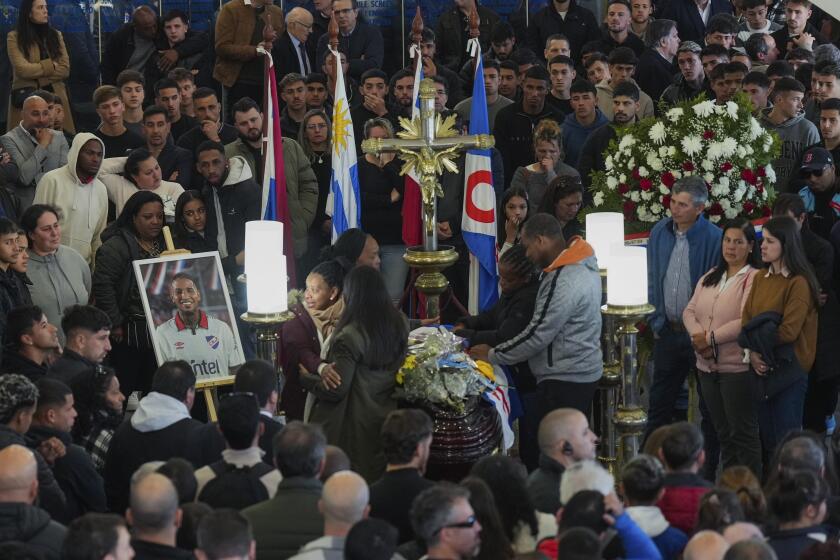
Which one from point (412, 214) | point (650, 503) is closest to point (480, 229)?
point (412, 214)

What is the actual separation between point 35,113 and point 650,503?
735 centimetres

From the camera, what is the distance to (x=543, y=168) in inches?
499

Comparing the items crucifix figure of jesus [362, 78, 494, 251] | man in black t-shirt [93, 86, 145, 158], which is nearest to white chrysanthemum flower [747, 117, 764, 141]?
crucifix figure of jesus [362, 78, 494, 251]

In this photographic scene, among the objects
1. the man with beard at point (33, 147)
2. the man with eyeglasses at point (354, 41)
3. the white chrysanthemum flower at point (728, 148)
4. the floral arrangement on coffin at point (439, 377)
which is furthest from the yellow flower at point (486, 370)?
the man with eyeglasses at point (354, 41)

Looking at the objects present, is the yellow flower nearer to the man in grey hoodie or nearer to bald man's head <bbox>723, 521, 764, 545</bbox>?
the man in grey hoodie

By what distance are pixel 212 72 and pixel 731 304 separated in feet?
22.9

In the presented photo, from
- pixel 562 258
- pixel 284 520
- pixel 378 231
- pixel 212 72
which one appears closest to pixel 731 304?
pixel 562 258

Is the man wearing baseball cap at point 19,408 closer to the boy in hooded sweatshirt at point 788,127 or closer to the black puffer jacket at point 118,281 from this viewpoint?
the black puffer jacket at point 118,281

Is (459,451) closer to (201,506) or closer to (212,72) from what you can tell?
(201,506)

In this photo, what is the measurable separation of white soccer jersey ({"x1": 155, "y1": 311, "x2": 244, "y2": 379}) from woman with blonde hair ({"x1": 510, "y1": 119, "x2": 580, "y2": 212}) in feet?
9.74

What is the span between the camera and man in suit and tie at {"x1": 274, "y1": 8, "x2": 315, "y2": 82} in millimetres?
15188

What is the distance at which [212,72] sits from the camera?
15578 millimetres

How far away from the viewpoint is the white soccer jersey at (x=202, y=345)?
1048 centimetres

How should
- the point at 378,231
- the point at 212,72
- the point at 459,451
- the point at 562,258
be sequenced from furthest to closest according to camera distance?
the point at 212,72 < the point at 378,231 < the point at 562,258 < the point at 459,451
